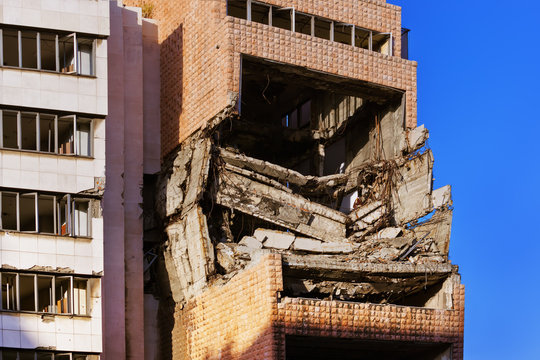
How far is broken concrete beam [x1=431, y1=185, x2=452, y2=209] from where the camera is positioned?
41.2 m

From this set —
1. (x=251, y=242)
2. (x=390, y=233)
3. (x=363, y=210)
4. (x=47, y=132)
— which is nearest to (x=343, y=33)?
(x=363, y=210)

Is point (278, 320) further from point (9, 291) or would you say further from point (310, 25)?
point (310, 25)

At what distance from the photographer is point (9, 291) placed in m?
36.0

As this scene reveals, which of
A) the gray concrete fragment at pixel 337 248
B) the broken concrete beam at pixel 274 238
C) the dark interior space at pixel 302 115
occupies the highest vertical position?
the dark interior space at pixel 302 115

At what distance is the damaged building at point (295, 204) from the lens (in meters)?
38.3

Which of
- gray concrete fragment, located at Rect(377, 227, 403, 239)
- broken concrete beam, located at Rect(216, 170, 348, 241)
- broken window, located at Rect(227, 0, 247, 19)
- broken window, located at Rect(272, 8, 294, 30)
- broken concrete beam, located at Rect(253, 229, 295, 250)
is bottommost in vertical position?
broken concrete beam, located at Rect(253, 229, 295, 250)

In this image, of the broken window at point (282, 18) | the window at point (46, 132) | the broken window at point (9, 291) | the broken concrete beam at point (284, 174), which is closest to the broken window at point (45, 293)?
the broken window at point (9, 291)

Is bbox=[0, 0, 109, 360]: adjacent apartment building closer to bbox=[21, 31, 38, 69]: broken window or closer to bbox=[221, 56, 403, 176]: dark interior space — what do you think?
bbox=[21, 31, 38, 69]: broken window

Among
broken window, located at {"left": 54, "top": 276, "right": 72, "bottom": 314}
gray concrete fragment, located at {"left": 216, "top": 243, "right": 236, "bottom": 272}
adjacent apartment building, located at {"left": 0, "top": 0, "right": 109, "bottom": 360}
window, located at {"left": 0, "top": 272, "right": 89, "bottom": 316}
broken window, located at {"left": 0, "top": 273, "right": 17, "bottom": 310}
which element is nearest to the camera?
broken window, located at {"left": 0, "top": 273, "right": 17, "bottom": 310}

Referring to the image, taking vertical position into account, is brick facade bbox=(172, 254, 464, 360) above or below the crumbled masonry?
below

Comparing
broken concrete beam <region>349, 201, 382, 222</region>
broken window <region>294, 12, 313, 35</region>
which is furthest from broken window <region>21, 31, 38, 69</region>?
broken concrete beam <region>349, 201, 382, 222</region>

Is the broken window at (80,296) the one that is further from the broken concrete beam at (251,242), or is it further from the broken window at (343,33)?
the broken window at (343,33)

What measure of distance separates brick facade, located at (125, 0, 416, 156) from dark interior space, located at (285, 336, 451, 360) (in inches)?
328

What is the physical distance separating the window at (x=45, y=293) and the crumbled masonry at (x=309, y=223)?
4900 millimetres
